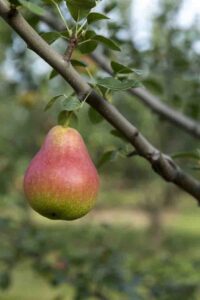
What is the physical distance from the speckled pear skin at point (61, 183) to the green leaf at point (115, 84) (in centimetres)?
10

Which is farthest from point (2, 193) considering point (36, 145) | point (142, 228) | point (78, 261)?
point (142, 228)

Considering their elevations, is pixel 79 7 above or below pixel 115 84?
above

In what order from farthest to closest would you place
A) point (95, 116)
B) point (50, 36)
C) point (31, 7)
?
1. point (95, 116)
2. point (50, 36)
3. point (31, 7)

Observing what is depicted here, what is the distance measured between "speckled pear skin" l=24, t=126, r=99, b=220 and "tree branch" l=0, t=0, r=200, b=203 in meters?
0.08

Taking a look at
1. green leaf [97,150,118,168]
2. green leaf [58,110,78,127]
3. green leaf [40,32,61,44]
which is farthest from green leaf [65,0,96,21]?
green leaf [97,150,118,168]

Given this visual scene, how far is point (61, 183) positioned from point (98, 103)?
0.40ft

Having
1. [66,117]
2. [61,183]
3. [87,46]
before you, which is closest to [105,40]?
[87,46]

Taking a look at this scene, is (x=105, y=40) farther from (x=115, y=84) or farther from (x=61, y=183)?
(x=61, y=183)

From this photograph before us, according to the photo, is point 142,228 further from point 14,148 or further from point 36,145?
point 14,148

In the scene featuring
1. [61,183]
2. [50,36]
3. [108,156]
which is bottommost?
[108,156]

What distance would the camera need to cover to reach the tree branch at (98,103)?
73cm

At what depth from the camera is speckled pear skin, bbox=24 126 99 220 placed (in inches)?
31.0

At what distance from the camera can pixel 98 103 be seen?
81cm

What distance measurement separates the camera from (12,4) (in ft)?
2.39
